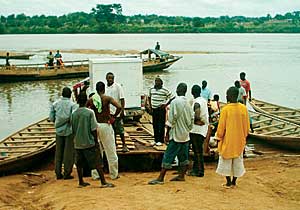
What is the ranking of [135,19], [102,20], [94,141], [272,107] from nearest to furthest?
[94,141], [272,107], [102,20], [135,19]

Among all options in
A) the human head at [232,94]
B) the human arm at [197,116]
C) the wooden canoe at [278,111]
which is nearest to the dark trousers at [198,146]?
the human arm at [197,116]

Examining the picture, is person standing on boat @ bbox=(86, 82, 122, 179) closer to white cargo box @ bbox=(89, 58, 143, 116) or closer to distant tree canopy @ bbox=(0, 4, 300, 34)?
white cargo box @ bbox=(89, 58, 143, 116)

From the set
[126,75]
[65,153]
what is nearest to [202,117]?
[65,153]

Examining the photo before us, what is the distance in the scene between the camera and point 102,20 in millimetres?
155750

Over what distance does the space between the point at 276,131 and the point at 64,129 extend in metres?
6.53

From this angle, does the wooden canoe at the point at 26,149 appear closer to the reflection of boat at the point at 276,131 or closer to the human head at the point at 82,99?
the human head at the point at 82,99

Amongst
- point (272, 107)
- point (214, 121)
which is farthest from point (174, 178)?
point (272, 107)

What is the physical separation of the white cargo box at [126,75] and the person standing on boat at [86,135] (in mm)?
4103

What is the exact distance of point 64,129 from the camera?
27.8ft

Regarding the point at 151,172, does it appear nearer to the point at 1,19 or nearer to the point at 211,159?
the point at 211,159

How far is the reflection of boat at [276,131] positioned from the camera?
1182 cm

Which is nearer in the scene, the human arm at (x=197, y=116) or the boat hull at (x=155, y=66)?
the human arm at (x=197, y=116)

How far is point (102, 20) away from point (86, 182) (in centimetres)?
15068

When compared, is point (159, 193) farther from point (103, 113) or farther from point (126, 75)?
point (126, 75)
